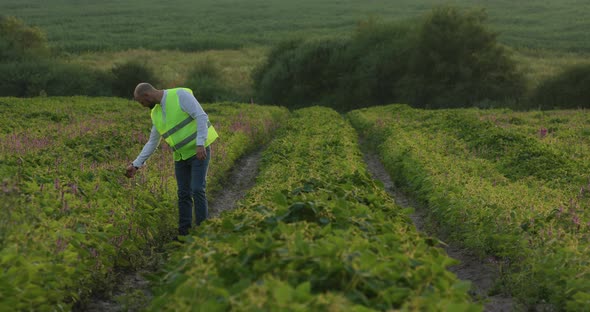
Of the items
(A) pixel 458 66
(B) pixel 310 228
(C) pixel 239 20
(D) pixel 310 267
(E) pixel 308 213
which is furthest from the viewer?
(C) pixel 239 20

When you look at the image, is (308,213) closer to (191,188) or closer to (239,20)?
(191,188)

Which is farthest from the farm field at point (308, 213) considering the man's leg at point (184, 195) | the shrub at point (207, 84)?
the shrub at point (207, 84)

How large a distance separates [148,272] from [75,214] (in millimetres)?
1234

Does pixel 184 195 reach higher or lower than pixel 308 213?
lower

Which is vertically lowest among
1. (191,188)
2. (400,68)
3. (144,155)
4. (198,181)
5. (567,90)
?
(400,68)

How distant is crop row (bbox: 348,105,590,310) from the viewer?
22.6 ft

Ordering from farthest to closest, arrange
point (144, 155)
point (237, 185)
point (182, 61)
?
point (182, 61) < point (237, 185) < point (144, 155)

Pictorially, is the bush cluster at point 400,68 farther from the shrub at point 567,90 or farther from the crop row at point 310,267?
the crop row at point 310,267

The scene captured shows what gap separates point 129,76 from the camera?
4775 centimetres

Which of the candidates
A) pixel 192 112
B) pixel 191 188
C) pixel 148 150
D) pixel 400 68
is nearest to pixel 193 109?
pixel 192 112

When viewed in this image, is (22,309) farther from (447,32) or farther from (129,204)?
(447,32)

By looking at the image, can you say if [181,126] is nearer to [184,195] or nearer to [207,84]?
[184,195]

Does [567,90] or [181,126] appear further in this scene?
[567,90]

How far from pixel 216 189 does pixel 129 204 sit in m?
5.02
